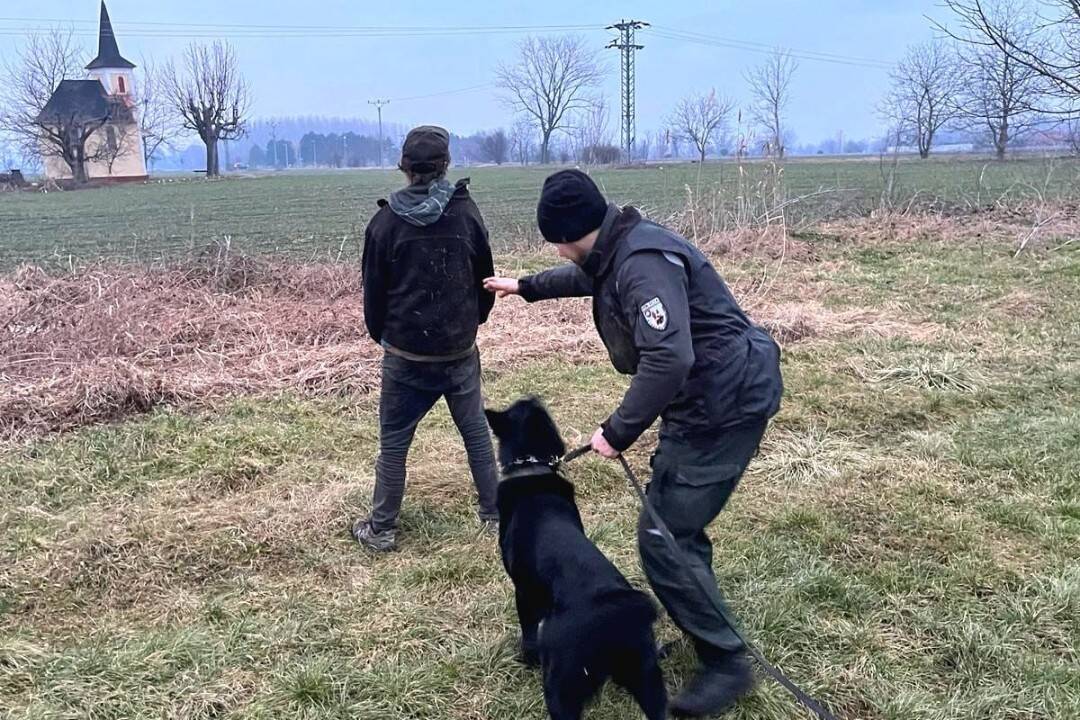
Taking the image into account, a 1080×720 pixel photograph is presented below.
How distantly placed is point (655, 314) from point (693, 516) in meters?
0.72

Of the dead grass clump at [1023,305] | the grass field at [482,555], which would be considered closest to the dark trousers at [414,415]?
the grass field at [482,555]

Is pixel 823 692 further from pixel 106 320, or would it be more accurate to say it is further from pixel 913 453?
pixel 106 320

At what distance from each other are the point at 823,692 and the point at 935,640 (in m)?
0.56

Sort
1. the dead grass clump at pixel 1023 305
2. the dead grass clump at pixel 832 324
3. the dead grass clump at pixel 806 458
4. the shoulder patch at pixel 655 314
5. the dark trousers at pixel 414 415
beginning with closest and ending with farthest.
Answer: the shoulder patch at pixel 655 314 → the dark trousers at pixel 414 415 → the dead grass clump at pixel 806 458 → the dead grass clump at pixel 832 324 → the dead grass clump at pixel 1023 305

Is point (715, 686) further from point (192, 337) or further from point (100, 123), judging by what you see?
point (100, 123)

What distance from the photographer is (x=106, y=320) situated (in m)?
7.12

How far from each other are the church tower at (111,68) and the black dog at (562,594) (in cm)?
8903

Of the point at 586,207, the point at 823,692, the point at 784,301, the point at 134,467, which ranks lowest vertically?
the point at 823,692

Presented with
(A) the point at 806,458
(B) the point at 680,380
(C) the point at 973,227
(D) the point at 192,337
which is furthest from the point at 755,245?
(B) the point at 680,380

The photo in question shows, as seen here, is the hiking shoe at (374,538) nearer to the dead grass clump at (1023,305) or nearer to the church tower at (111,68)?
the dead grass clump at (1023,305)

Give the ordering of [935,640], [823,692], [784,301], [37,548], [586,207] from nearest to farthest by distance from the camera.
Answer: [586,207]
[823,692]
[935,640]
[37,548]
[784,301]

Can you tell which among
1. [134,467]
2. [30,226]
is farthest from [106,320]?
[30,226]

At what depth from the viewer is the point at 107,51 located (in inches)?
3177

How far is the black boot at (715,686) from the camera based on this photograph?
2.54 meters
